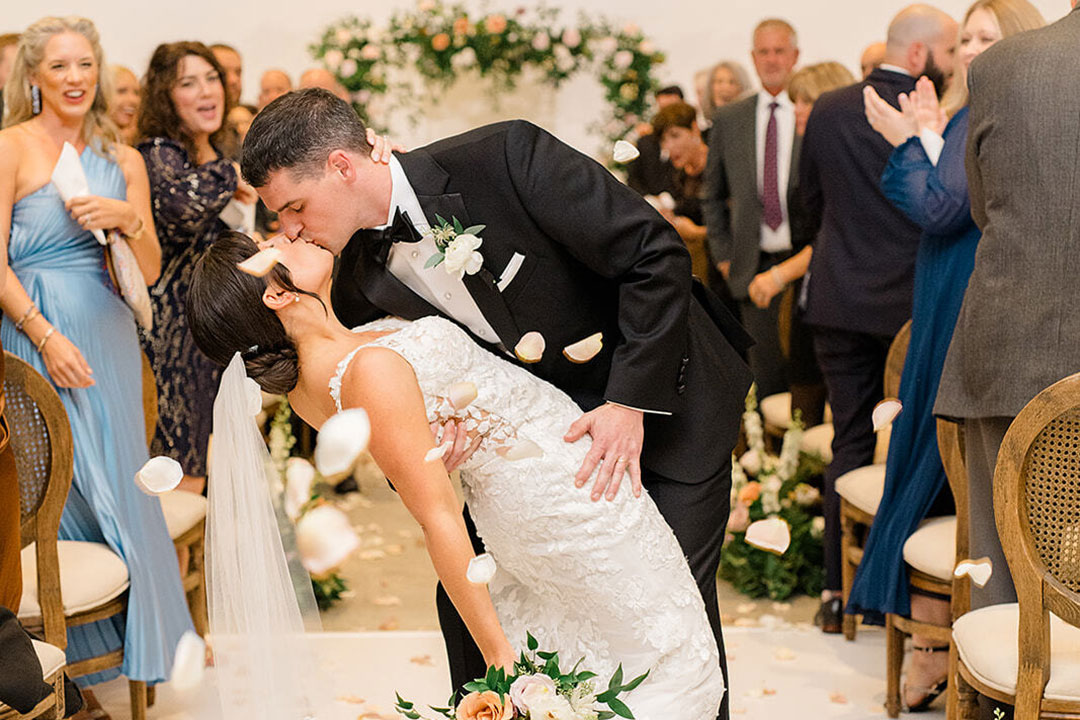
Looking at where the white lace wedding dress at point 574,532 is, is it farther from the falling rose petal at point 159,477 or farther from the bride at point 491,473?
the falling rose petal at point 159,477

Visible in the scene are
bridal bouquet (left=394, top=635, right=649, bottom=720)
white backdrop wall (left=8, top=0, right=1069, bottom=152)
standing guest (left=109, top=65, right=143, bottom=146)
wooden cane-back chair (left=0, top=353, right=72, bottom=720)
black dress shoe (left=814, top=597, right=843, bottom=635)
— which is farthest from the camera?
white backdrop wall (left=8, top=0, right=1069, bottom=152)

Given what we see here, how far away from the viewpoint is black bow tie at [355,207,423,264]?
231 cm

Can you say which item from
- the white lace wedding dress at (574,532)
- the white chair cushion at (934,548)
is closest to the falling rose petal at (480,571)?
the white lace wedding dress at (574,532)

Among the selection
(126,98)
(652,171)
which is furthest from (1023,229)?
(126,98)

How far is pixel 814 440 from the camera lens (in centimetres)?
475

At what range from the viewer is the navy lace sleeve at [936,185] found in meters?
3.49

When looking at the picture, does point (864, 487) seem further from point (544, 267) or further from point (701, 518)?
point (544, 267)

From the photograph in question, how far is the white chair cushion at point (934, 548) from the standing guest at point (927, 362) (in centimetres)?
5

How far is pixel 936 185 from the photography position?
3.52m

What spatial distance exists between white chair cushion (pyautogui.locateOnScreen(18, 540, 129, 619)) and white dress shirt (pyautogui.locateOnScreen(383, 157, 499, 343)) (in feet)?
4.10

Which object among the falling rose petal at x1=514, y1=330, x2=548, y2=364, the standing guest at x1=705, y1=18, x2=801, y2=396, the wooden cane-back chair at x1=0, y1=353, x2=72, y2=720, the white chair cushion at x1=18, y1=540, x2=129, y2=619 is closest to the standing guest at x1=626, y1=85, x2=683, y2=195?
the standing guest at x1=705, y1=18, x2=801, y2=396

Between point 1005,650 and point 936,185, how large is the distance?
1.52 metres

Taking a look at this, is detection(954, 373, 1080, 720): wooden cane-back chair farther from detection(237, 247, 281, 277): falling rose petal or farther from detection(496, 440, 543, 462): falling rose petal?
detection(237, 247, 281, 277): falling rose petal

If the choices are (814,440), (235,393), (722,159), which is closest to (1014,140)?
(235,393)
